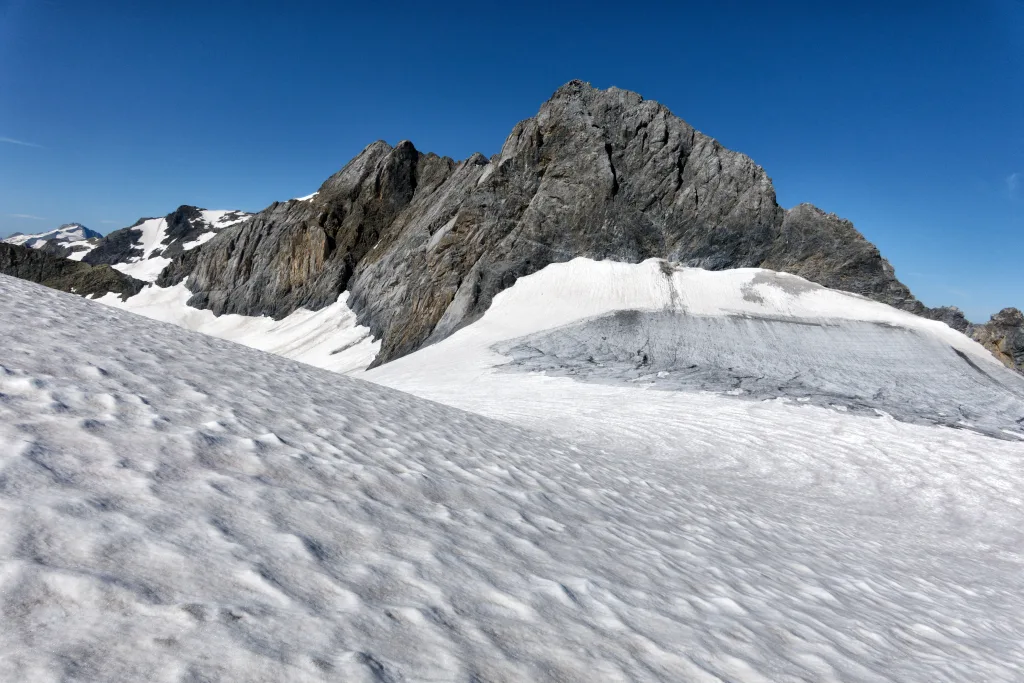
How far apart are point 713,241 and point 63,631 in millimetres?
39405

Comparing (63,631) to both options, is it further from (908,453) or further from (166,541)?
(908,453)

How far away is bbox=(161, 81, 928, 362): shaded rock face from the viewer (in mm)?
36156

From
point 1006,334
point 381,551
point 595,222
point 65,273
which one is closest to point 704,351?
point 595,222

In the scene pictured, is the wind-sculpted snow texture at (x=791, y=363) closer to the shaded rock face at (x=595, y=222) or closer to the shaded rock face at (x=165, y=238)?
the shaded rock face at (x=595, y=222)

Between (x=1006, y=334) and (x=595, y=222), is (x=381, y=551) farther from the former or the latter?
(x=1006, y=334)

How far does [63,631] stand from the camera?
6.56 feet

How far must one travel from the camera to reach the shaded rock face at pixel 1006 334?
36.5m

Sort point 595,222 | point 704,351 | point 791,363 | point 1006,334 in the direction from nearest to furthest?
point 791,363 < point 704,351 < point 1006,334 < point 595,222

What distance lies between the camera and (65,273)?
3425 inches

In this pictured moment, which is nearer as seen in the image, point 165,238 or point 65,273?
point 65,273

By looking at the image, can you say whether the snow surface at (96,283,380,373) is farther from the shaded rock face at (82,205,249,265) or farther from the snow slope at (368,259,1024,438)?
the shaded rock face at (82,205,249,265)

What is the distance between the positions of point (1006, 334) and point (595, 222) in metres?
28.3

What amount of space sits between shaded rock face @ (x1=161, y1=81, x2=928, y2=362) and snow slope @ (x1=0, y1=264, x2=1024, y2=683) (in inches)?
1090

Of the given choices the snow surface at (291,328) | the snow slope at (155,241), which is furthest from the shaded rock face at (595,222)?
the snow slope at (155,241)
